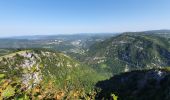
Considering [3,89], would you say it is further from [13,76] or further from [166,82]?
[166,82]

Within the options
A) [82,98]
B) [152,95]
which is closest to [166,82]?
[152,95]

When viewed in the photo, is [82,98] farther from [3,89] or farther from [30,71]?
[3,89]

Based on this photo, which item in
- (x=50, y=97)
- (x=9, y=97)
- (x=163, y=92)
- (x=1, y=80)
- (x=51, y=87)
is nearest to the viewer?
(x=9, y=97)

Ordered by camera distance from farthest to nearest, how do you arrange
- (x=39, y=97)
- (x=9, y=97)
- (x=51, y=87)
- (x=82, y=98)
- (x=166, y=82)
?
(x=166, y=82) < (x=82, y=98) < (x=51, y=87) < (x=39, y=97) < (x=9, y=97)

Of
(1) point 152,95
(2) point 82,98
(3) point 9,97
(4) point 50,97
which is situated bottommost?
(1) point 152,95

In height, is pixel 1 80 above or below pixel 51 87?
above

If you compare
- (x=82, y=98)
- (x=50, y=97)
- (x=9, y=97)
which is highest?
(x=9, y=97)

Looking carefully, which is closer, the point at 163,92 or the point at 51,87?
the point at 51,87

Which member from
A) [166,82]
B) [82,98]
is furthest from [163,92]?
[82,98]

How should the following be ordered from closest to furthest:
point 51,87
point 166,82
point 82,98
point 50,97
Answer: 1. point 50,97
2. point 51,87
3. point 82,98
4. point 166,82
